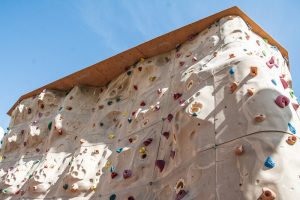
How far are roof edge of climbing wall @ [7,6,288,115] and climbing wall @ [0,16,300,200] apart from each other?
0.13m

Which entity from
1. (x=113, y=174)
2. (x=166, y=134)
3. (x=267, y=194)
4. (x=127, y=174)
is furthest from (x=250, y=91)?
(x=113, y=174)

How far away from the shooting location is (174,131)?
4.02 meters

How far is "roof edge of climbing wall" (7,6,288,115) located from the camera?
5.57 m

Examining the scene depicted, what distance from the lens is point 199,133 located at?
11.8 feet

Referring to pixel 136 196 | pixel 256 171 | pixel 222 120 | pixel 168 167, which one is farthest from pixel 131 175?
pixel 256 171

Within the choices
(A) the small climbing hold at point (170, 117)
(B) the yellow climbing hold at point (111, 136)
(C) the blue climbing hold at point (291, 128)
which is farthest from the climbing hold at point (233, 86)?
(B) the yellow climbing hold at point (111, 136)

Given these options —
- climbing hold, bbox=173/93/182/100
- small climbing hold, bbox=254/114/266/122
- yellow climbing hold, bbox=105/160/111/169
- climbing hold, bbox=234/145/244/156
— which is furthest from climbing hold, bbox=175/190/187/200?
yellow climbing hold, bbox=105/160/111/169

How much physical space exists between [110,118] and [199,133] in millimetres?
2806

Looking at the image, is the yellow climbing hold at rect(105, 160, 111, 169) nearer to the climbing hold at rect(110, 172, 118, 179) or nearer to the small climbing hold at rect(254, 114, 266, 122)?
the climbing hold at rect(110, 172, 118, 179)

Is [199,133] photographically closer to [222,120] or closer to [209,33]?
[222,120]

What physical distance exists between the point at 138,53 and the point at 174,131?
2.58 m

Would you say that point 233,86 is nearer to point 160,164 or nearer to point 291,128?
point 291,128

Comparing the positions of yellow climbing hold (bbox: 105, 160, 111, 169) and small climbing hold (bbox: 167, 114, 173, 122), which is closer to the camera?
small climbing hold (bbox: 167, 114, 173, 122)

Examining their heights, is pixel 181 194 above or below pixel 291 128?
below
